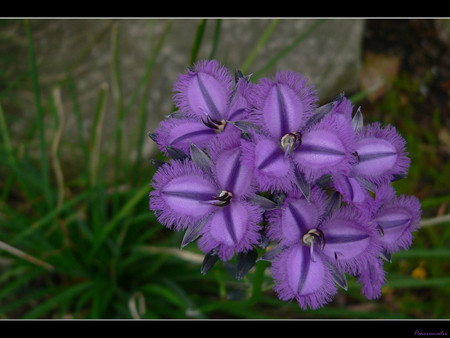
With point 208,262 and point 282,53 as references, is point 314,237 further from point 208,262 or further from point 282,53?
point 282,53

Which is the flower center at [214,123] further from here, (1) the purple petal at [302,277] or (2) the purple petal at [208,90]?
(1) the purple petal at [302,277]

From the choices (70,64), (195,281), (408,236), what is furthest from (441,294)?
(70,64)

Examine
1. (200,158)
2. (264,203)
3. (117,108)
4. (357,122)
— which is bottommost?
(264,203)

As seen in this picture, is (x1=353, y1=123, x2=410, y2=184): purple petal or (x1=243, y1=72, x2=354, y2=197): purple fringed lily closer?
(x1=243, y1=72, x2=354, y2=197): purple fringed lily

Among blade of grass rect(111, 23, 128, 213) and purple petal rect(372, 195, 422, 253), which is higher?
blade of grass rect(111, 23, 128, 213)

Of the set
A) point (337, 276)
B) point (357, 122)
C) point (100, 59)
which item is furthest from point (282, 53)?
→ point (100, 59)

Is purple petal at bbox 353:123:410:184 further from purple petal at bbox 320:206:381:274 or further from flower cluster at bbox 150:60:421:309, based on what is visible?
purple petal at bbox 320:206:381:274

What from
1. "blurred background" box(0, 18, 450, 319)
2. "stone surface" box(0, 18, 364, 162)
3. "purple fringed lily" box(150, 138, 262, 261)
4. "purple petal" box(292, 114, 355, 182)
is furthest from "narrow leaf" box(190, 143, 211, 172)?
"stone surface" box(0, 18, 364, 162)
